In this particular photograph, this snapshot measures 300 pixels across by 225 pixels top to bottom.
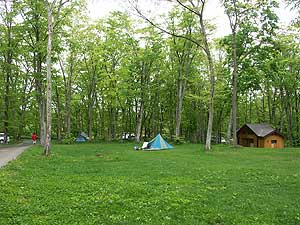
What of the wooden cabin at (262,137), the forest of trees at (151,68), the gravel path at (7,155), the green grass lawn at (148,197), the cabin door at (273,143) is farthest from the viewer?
the cabin door at (273,143)

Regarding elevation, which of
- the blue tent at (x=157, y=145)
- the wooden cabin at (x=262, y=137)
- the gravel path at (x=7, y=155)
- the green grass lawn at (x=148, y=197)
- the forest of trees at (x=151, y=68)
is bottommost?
the green grass lawn at (x=148, y=197)

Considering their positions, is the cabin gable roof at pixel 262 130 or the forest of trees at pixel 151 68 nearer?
the forest of trees at pixel 151 68

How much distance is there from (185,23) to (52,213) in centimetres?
2778

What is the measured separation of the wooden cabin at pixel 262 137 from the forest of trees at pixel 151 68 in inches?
80.0

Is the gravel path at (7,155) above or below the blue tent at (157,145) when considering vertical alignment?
below

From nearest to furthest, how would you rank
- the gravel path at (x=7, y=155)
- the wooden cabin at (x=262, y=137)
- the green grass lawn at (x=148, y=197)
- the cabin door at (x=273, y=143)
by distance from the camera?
the green grass lawn at (x=148, y=197)
the gravel path at (x=7, y=155)
the wooden cabin at (x=262, y=137)
the cabin door at (x=273, y=143)

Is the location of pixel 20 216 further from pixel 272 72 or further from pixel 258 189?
pixel 272 72

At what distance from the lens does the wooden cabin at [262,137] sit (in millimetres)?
33906

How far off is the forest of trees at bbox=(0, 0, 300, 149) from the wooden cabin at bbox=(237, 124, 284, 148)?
203 centimetres

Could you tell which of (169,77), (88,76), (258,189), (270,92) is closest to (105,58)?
(88,76)

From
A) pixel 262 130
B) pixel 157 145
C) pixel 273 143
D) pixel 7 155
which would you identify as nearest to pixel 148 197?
pixel 7 155

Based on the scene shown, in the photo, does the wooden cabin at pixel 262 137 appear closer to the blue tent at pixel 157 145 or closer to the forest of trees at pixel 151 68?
the forest of trees at pixel 151 68

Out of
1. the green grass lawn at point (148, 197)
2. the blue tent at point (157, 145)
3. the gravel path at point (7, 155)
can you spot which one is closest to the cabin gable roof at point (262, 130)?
the blue tent at point (157, 145)

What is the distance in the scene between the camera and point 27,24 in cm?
2622
